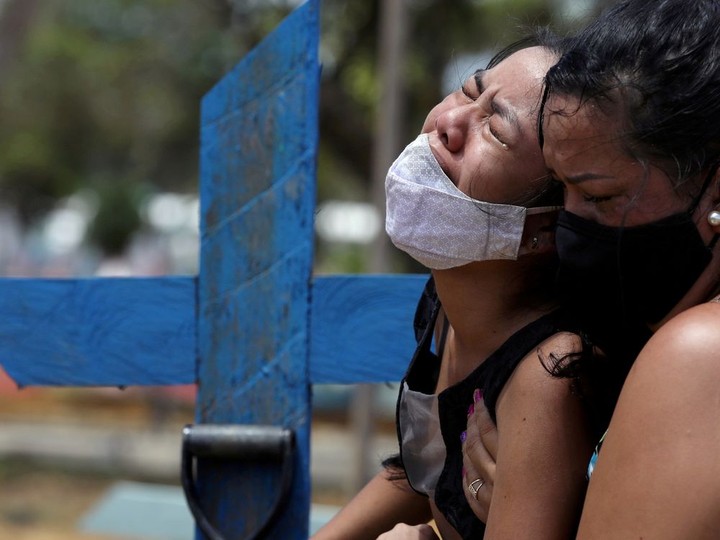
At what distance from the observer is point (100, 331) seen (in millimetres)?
2139

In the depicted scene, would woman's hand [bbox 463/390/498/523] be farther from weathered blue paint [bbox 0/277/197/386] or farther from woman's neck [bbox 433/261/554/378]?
weathered blue paint [bbox 0/277/197/386]

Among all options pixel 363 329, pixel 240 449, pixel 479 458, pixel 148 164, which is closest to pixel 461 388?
pixel 479 458

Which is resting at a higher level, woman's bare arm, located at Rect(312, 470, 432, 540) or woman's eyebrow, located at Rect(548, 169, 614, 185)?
woman's eyebrow, located at Rect(548, 169, 614, 185)

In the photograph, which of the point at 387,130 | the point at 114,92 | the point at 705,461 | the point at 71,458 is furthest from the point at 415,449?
the point at 114,92

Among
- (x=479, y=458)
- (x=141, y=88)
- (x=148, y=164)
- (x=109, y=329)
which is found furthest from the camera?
(x=148, y=164)

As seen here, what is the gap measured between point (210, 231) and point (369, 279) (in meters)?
0.35

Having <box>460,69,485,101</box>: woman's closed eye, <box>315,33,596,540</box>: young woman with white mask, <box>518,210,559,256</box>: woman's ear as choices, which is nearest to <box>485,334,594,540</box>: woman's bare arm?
<box>315,33,596,540</box>: young woman with white mask

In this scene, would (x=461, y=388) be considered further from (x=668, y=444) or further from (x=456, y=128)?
(x=668, y=444)

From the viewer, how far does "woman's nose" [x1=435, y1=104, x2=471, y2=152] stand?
1.69 metres

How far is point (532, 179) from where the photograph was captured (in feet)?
5.33

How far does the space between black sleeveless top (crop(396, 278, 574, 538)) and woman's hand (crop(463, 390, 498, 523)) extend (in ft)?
0.06

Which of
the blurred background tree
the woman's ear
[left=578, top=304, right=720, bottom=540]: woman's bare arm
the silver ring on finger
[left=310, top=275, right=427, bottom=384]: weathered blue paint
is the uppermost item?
the blurred background tree

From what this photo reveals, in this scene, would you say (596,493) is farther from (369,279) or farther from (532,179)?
(369,279)

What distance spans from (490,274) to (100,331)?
87 cm
